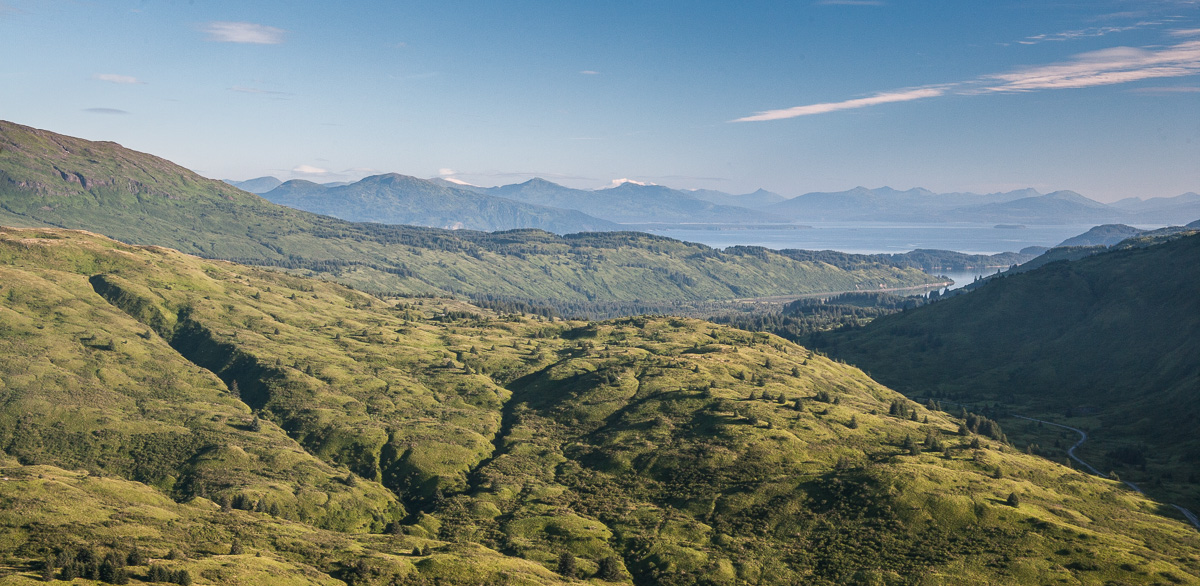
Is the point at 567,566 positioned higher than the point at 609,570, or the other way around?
the point at 567,566

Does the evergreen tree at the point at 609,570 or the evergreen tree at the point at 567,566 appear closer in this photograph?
the evergreen tree at the point at 567,566

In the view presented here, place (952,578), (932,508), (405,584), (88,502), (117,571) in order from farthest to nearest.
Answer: (932,508), (88,502), (952,578), (405,584), (117,571)

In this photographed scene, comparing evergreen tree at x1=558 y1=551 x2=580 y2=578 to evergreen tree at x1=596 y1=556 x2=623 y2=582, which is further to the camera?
evergreen tree at x1=596 y1=556 x2=623 y2=582

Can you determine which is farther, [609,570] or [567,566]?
[609,570]

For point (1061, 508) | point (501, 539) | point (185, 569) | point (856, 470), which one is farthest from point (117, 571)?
point (1061, 508)

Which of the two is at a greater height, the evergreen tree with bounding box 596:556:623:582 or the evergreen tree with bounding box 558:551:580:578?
the evergreen tree with bounding box 558:551:580:578

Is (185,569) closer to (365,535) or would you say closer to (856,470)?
(365,535)

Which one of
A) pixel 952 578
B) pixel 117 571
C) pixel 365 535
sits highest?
pixel 117 571

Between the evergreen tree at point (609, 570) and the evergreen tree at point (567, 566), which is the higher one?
the evergreen tree at point (567, 566)

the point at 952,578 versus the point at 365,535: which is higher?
the point at 952,578

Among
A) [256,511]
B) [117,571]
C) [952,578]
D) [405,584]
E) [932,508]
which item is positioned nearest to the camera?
[117,571]

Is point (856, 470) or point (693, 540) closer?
point (693, 540)
